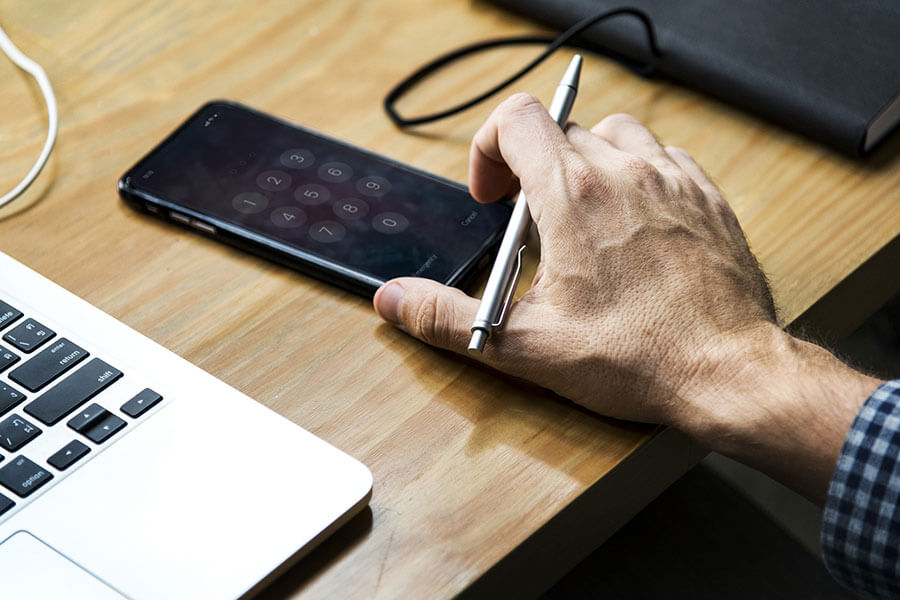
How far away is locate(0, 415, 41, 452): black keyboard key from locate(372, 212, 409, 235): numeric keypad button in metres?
0.24

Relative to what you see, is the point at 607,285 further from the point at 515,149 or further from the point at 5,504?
the point at 5,504

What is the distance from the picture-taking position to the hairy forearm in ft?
1.65

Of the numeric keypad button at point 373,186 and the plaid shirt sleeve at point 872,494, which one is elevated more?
the numeric keypad button at point 373,186

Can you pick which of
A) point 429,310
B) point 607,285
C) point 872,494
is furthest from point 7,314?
point 872,494

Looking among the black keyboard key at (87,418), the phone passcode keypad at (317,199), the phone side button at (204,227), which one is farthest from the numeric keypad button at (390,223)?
the black keyboard key at (87,418)

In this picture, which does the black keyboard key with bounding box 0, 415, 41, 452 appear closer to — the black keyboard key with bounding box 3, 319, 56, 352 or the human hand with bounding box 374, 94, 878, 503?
the black keyboard key with bounding box 3, 319, 56, 352

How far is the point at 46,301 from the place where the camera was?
550 millimetres

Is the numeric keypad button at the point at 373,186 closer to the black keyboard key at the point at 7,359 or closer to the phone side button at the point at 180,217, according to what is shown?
the phone side button at the point at 180,217

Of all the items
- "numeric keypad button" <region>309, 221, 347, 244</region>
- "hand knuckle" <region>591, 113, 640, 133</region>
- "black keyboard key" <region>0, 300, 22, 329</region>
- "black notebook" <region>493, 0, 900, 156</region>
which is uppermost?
"black notebook" <region>493, 0, 900, 156</region>

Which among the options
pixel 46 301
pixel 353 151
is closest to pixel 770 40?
pixel 353 151

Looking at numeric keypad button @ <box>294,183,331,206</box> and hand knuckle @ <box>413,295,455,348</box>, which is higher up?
numeric keypad button @ <box>294,183,331,206</box>

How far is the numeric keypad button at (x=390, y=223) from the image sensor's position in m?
0.60

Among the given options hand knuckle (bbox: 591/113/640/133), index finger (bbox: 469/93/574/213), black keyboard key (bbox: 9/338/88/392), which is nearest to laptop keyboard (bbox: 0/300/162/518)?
black keyboard key (bbox: 9/338/88/392)

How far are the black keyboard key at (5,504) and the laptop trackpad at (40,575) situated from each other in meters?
0.01
